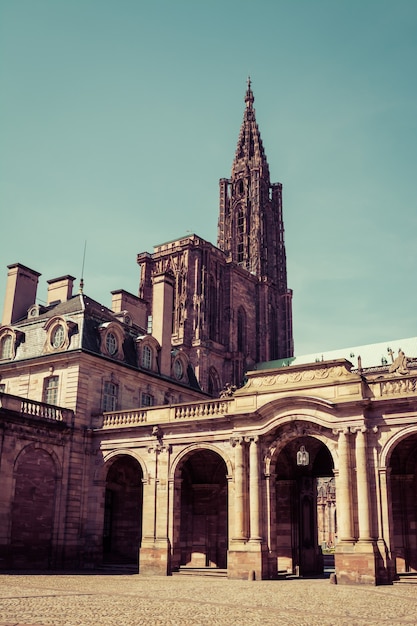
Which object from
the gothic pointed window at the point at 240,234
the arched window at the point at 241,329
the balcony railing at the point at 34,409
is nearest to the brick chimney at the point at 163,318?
the balcony railing at the point at 34,409

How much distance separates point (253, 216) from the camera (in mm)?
91250

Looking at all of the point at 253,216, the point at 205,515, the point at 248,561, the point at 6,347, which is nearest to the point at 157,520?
the point at 205,515

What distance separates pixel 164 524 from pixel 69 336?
37.8 feet

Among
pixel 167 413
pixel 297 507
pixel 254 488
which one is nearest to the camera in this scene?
pixel 254 488

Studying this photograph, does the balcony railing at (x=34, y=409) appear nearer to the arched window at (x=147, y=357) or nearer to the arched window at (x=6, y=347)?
the arched window at (x=6, y=347)

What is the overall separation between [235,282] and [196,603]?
63.4m

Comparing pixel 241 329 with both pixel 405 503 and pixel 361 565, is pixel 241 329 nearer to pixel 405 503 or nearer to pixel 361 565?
pixel 405 503

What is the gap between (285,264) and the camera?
93.5m

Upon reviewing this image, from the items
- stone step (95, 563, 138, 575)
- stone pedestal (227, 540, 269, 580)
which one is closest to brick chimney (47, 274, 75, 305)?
stone step (95, 563, 138, 575)

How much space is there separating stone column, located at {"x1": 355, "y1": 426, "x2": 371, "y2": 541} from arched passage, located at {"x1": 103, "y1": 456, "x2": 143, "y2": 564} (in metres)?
13.7

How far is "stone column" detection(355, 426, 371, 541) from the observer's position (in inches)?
1006

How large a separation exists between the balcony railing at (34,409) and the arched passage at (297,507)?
10821 mm

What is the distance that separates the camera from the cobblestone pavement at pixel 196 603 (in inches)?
537

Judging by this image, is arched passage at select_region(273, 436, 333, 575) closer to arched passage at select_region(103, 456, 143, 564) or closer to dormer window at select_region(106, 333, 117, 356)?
arched passage at select_region(103, 456, 143, 564)
